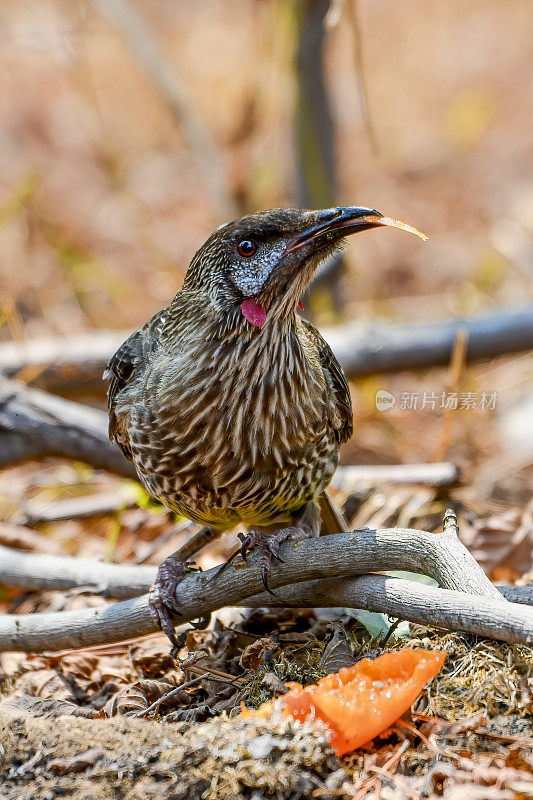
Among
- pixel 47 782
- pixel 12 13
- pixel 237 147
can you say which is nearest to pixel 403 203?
pixel 237 147

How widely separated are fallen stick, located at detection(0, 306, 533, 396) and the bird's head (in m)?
2.20

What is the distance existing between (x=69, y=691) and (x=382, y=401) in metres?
3.34

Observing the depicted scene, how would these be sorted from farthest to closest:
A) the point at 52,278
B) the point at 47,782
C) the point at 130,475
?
the point at 52,278
the point at 130,475
the point at 47,782

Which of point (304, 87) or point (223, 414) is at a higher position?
point (304, 87)

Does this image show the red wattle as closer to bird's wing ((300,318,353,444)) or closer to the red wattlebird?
the red wattlebird

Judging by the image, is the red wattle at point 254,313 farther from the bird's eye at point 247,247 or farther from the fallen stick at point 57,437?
the fallen stick at point 57,437

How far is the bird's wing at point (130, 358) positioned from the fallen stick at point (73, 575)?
547 mm

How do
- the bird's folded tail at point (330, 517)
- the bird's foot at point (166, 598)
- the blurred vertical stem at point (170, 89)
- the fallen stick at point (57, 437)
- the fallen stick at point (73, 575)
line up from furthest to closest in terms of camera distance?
1. the blurred vertical stem at point (170, 89)
2. the fallen stick at point (57, 437)
3. the bird's folded tail at point (330, 517)
4. the fallen stick at point (73, 575)
5. the bird's foot at point (166, 598)

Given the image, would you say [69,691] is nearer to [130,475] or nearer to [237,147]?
[130,475]

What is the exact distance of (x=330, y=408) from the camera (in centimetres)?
345

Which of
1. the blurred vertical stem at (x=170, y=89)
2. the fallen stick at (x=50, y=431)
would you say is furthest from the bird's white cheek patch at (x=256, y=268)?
the blurred vertical stem at (x=170, y=89)

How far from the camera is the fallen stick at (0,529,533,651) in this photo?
2.46m

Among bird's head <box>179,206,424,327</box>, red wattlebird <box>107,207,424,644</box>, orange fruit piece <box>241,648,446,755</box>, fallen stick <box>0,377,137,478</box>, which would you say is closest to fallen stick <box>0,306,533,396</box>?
fallen stick <box>0,377,137,478</box>

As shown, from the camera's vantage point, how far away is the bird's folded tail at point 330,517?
3.82 meters
